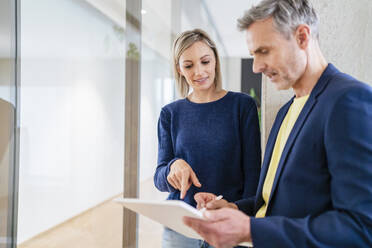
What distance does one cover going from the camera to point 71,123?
217 centimetres

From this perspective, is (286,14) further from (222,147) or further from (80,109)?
(80,109)

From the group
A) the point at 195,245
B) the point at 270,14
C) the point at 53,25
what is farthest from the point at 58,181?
the point at 270,14

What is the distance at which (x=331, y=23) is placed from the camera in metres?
1.42

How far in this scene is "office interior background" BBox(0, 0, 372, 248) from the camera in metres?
2.06

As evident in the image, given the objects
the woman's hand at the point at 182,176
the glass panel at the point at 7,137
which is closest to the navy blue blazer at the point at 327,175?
the woman's hand at the point at 182,176

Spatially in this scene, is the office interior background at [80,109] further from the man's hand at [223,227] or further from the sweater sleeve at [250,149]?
the man's hand at [223,227]

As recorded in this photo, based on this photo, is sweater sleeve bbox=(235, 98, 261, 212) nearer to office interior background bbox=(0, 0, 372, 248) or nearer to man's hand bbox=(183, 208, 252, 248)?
man's hand bbox=(183, 208, 252, 248)

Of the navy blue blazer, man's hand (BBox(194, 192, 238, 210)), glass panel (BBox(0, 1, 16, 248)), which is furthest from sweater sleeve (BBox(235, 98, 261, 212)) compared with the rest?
glass panel (BBox(0, 1, 16, 248))

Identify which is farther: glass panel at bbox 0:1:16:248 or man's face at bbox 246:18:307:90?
glass panel at bbox 0:1:16:248

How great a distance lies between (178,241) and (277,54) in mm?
945

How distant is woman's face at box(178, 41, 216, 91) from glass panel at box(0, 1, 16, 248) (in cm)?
126

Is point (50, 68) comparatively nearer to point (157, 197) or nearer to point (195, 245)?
point (157, 197)

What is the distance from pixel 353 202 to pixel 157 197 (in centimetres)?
153

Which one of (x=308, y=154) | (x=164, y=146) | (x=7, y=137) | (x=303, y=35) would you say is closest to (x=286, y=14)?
(x=303, y=35)
